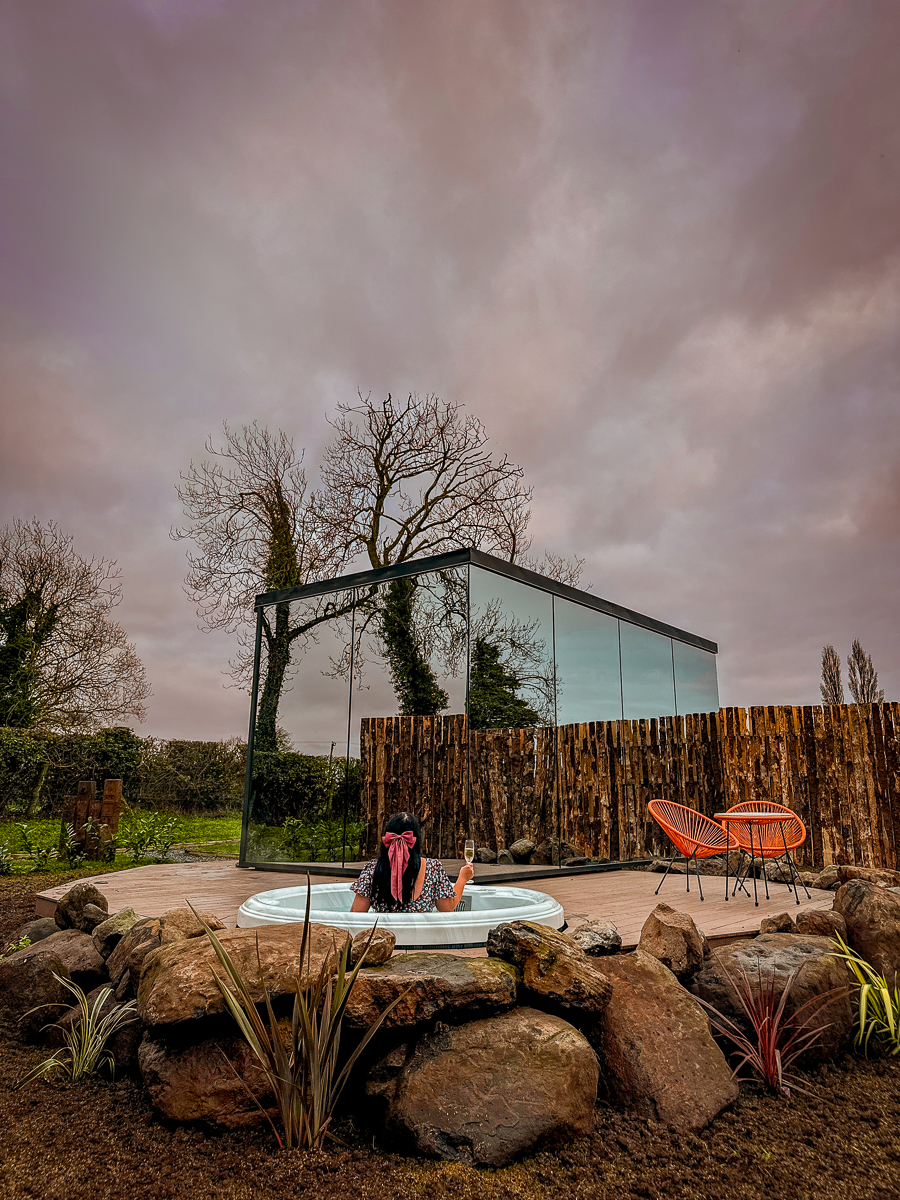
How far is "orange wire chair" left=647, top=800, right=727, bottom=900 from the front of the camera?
565cm

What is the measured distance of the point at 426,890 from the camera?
12.6 ft

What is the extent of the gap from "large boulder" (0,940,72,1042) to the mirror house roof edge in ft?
13.0

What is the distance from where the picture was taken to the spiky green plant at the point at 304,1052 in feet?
7.34

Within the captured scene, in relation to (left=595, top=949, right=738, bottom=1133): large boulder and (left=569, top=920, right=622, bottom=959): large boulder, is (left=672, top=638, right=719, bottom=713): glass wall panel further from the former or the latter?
(left=595, top=949, right=738, bottom=1133): large boulder

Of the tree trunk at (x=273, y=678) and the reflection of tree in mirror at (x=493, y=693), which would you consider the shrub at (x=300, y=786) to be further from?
the reflection of tree in mirror at (x=493, y=693)


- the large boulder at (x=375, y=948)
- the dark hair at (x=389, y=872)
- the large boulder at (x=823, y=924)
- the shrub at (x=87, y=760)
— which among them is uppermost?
the shrub at (x=87, y=760)

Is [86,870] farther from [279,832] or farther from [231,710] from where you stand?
[231,710]

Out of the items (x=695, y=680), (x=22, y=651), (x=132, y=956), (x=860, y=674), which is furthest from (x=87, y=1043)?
(x=860, y=674)

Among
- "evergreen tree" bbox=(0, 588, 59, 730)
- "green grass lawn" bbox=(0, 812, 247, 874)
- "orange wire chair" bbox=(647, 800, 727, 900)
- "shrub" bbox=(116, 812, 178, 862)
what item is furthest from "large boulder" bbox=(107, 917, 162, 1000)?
"evergreen tree" bbox=(0, 588, 59, 730)

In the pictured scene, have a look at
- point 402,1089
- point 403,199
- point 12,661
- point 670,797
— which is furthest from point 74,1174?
point 12,661

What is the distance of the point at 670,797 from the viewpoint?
8.28m

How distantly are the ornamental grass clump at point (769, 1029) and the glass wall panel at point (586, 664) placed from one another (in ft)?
12.8

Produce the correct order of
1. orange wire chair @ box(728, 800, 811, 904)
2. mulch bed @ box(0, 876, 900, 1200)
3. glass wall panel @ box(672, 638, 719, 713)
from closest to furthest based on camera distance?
mulch bed @ box(0, 876, 900, 1200) < orange wire chair @ box(728, 800, 811, 904) < glass wall panel @ box(672, 638, 719, 713)

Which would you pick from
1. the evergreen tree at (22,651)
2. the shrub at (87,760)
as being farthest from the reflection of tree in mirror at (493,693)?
the evergreen tree at (22,651)
